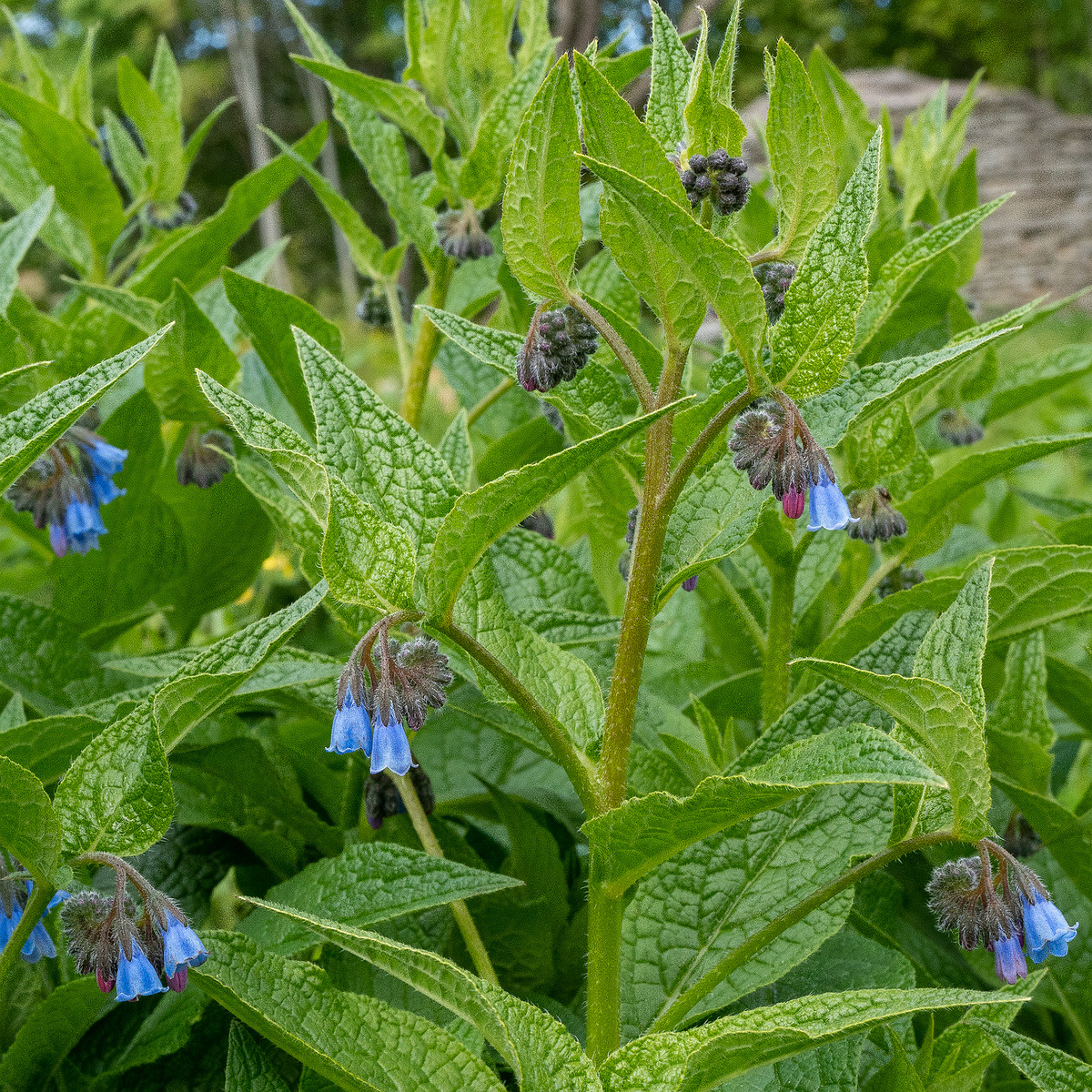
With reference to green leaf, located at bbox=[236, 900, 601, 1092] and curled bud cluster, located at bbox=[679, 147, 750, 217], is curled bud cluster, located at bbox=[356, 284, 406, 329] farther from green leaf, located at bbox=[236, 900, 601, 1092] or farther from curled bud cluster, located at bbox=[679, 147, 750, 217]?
green leaf, located at bbox=[236, 900, 601, 1092]

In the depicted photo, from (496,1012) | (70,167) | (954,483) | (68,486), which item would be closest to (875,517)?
(954,483)

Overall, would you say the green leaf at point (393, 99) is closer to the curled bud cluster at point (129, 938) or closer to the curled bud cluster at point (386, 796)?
the curled bud cluster at point (386, 796)

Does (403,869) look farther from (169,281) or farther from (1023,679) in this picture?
(169,281)

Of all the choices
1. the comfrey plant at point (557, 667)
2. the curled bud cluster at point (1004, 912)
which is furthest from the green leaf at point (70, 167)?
the curled bud cluster at point (1004, 912)

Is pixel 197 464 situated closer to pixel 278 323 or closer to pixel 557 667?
pixel 278 323

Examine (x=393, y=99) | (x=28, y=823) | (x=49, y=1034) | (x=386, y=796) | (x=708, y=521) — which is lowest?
(x=49, y=1034)

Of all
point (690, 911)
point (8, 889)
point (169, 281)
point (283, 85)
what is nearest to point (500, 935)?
point (690, 911)

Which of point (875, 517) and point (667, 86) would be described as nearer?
point (667, 86)
